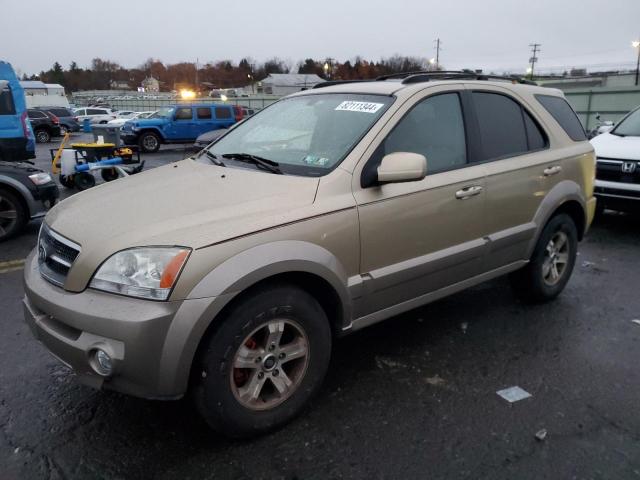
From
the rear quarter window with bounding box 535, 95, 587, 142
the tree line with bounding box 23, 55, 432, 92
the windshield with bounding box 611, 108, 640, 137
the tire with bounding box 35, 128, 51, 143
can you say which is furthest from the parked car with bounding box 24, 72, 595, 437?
the tree line with bounding box 23, 55, 432, 92

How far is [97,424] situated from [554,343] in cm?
310

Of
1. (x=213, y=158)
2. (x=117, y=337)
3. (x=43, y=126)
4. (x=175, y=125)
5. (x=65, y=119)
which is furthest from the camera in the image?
(x=65, y=119)

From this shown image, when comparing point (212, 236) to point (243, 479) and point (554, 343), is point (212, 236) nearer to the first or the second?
point (243, 479)

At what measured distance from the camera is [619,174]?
6.68 m

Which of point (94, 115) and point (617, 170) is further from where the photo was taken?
point (94, 115)

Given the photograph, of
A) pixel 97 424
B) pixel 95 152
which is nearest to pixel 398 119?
pixel 97 424

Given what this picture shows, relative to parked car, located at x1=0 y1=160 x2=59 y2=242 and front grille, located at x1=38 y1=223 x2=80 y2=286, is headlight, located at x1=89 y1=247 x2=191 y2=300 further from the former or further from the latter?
parked car, located at x1=0 y1=160 x2=59 y2=242

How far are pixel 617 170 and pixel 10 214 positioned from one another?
8001 millimetres

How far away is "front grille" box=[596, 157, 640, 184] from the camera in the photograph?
651 cm

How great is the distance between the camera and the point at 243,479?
232 cm

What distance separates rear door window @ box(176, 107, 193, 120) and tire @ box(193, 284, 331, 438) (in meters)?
19.5

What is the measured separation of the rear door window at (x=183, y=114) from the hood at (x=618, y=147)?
16653 mm

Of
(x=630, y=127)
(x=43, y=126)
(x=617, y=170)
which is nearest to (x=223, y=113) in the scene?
(x=43, y=126)

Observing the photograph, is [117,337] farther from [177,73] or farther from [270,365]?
[177,73]
